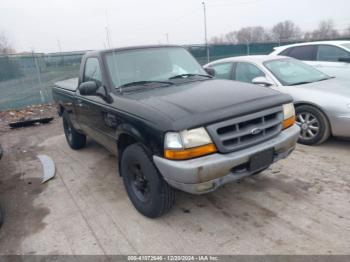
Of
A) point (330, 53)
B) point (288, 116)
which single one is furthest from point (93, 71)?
point (330, 53)

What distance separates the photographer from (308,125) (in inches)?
191

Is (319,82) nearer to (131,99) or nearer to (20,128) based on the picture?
(131,99)

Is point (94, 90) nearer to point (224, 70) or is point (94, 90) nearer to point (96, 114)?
point (96, 114)

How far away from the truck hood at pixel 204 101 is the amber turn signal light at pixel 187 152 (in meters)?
0.21

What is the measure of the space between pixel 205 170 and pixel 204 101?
0.72 metres

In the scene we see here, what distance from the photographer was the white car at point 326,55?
699 centimetres

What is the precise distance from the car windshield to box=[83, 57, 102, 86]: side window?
3.12 m

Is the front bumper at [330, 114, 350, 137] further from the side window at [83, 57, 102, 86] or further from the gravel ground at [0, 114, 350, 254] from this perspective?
the side window at [83, 57, 102, 86]

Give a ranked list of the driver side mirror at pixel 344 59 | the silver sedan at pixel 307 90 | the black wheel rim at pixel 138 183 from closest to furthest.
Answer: the black wheel rim at pixel 138 183, the silver sedan at pixel 307 90, the driver side mirror at pixel 344 59

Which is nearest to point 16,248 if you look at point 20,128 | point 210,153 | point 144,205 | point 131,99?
point 144,205

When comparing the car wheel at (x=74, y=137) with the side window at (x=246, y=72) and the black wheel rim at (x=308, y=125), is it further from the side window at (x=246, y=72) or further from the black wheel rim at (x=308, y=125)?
the black wheel rim at (x=308, y=125)

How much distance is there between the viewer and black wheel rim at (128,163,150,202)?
10.3 feet

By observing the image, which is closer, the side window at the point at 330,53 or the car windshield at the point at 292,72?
the car windshield at the point at 292,72

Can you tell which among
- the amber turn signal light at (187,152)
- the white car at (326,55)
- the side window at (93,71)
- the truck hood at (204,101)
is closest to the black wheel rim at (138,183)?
the amber turn signal light at (187,152)
